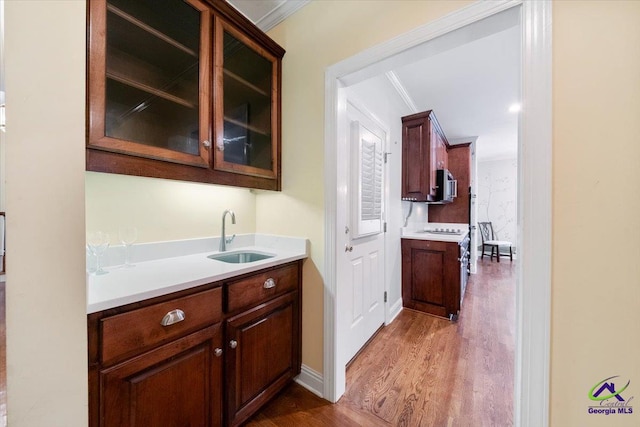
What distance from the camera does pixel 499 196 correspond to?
597cm

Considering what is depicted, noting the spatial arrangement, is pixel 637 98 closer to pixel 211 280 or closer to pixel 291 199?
pixel 291 199

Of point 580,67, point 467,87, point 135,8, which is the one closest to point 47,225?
point 135,8

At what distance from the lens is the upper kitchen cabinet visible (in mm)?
994

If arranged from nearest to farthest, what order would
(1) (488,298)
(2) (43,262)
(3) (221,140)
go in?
1. (2) (43,262)
2. (3) (221,140)
3. (1) (488,298)

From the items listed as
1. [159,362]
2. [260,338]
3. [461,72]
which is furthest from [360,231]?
[461,72]

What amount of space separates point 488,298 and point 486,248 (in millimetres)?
3179

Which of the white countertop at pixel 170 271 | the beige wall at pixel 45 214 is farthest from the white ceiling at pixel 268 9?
the white countertop at pixel 170 271

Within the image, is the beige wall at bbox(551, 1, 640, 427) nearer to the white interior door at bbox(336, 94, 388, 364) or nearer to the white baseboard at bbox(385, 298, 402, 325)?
the white interior door at bbox(336, 94, 388, 364)

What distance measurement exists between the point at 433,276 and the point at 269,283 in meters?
2.09

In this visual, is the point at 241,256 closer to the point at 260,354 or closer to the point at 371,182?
the point at 260,354

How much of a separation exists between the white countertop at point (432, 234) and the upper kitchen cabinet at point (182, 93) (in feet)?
6.47

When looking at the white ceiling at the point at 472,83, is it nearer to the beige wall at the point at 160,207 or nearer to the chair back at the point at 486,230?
the beige wall at the point at 160,207

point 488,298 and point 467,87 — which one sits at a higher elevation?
point 467,87

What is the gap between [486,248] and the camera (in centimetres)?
587
